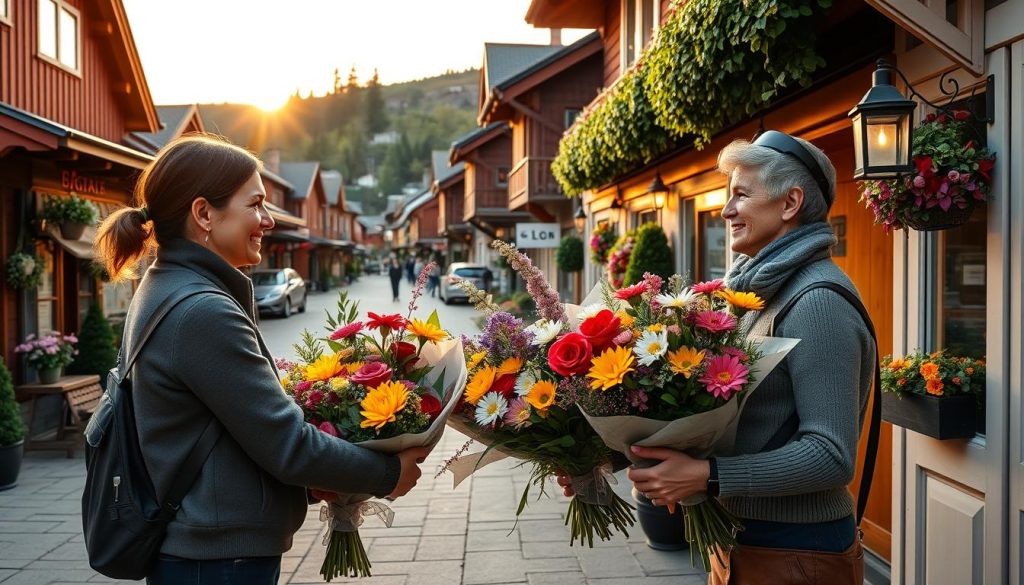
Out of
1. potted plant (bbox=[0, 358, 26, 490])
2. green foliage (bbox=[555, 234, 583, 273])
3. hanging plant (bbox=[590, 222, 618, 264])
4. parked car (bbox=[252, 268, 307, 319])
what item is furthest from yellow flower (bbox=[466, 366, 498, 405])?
parked car (bbox=[252, 268, 307, 319])

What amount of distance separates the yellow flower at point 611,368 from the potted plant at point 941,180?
2004 mm

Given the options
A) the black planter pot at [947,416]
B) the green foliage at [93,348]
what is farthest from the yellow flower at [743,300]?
the green foliage at [93,348]

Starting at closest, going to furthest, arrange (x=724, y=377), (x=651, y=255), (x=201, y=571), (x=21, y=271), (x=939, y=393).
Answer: (x=724, y=377) → (x=201, y=571) → (x=939, y=393) → (x=21, y=271) → (x=651, y=255)

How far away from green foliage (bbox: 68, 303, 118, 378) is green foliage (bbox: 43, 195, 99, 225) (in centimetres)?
103

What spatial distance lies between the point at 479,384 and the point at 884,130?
2119mm

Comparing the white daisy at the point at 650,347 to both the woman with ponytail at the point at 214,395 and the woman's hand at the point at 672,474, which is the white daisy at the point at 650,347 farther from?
the woman with ponytail at the point at 214,395

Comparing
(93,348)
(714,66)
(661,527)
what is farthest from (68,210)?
(661,527)

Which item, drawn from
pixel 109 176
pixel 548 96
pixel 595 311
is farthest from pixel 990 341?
pixel 548 96

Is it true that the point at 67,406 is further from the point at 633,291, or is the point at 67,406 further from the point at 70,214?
the point at 633,291

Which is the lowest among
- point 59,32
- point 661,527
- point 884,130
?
point 661,527

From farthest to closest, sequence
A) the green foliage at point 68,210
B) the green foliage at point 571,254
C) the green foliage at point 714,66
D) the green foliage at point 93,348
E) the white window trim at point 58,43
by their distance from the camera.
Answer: the green foliage at point 571,254 < the white window trim at point 58,43 < the green foliage at point 93,348 < the green foliage at point 68,210 < the green foliage at point 714,66

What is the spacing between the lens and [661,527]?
193 inches

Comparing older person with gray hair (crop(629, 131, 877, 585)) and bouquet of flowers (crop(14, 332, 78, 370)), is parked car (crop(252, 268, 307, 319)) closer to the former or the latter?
bouquet of flowers (crop(14, 332, 78, 370))

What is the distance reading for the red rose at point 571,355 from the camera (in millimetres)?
1879
